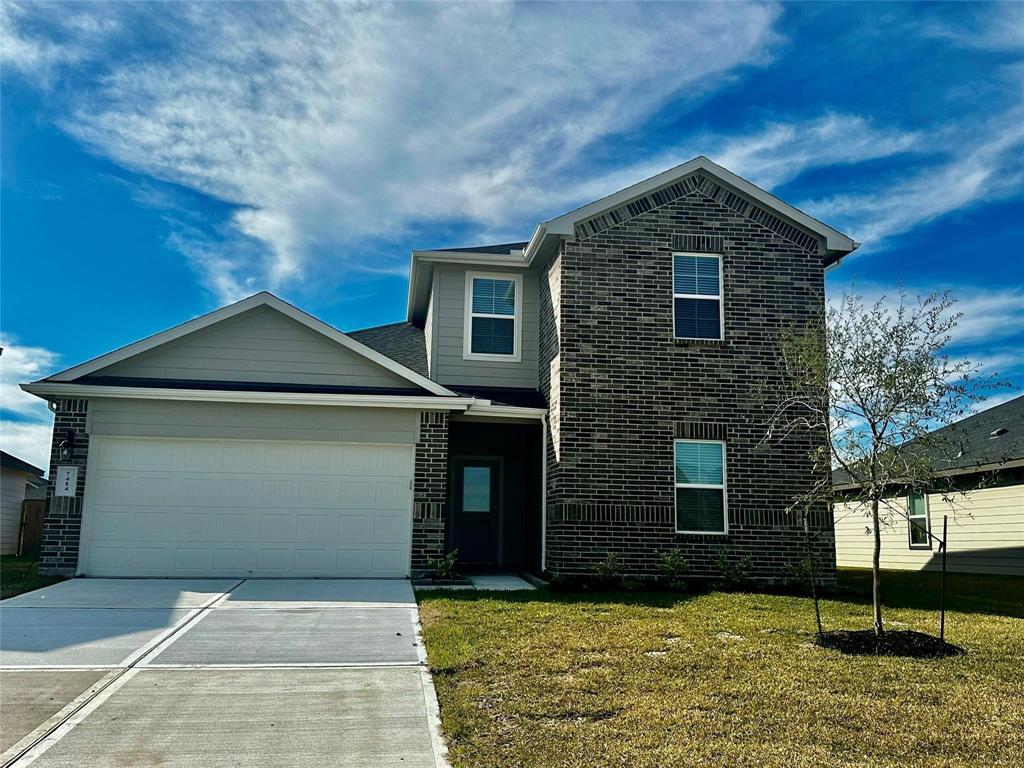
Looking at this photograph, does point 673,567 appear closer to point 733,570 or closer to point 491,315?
point 733,570

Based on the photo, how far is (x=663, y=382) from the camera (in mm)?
13562

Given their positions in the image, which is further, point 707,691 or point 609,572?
point 609,572

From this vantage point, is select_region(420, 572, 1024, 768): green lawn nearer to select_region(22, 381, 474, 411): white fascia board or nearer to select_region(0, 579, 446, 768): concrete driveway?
select_region(0, 579, 446, 768): concrete driveway

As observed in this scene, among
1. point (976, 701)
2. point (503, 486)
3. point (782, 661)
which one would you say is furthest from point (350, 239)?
point (976, 701)

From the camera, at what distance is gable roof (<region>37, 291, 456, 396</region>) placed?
43.0ft

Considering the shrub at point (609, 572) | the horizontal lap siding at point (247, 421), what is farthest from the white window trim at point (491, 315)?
the shrub at point (609, 572)

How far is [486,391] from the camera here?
1509cm

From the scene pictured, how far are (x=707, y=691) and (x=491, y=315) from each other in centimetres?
1008

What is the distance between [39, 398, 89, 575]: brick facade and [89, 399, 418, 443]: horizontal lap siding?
0.81ft

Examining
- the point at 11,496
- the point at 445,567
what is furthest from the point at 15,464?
the point at 445,567

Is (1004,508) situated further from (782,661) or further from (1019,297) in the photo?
A: (782,661)

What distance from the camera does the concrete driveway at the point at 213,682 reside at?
17.4 ft

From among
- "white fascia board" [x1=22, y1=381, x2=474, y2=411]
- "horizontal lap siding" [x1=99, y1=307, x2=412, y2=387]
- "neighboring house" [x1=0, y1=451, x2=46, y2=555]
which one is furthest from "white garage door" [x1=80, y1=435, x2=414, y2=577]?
"neighboring house" [x1=0, y1=451, x2=46, y2=555]

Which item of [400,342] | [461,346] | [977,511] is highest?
[400,342]
